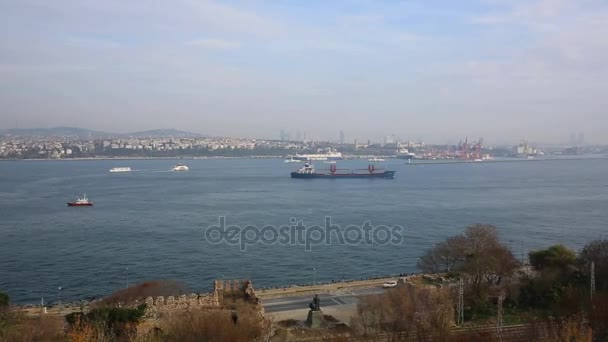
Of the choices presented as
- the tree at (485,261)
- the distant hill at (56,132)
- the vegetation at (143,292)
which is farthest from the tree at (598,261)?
the distant hill at (56,132)

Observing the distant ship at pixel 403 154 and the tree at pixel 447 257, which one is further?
the distant ship at pixel 403 154

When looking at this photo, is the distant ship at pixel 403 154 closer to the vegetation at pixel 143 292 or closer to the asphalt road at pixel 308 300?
the asphalt road at pixel 308 300

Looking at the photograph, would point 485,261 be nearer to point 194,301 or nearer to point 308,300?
point 308,300

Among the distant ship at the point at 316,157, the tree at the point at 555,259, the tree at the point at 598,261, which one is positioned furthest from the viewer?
the distant ship at the point at 316,157

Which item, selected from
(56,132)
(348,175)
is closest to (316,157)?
(348,175)

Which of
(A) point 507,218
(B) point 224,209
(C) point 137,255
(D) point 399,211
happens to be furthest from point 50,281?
(A) point 507,218

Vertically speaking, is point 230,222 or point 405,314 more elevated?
point 405,314
